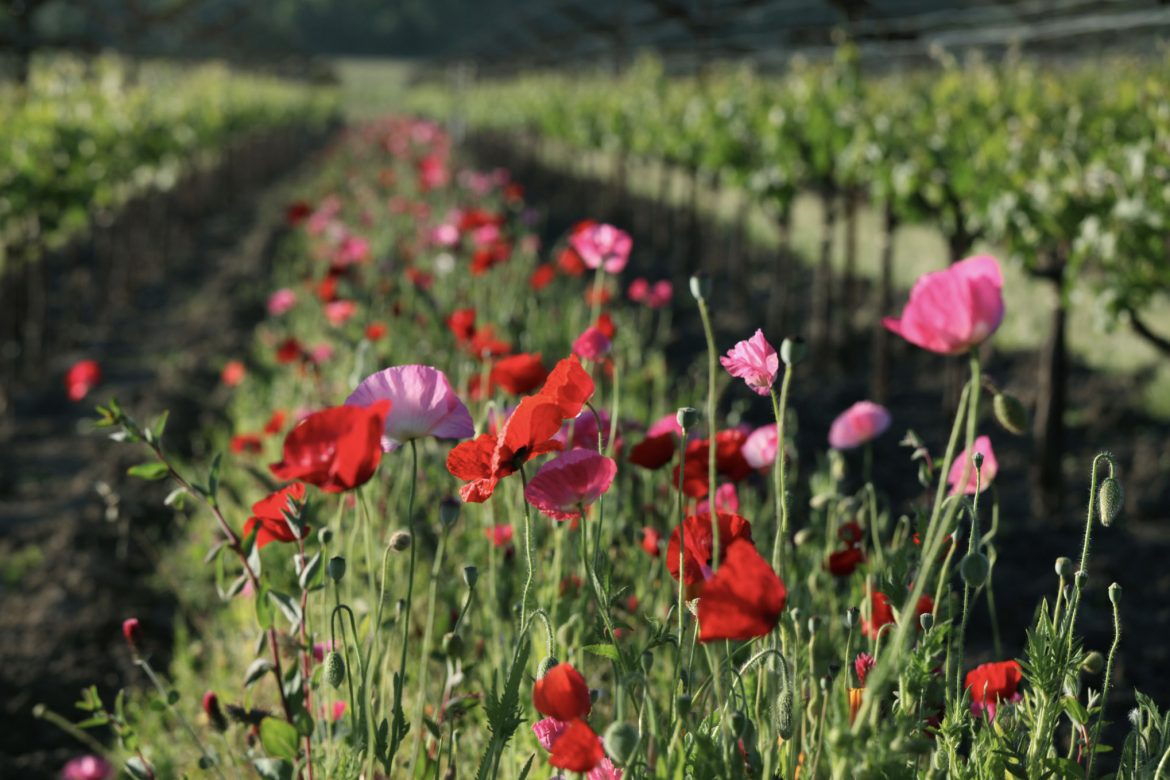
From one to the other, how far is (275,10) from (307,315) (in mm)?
73168

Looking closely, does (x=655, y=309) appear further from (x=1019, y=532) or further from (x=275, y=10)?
(x=275, y=10)

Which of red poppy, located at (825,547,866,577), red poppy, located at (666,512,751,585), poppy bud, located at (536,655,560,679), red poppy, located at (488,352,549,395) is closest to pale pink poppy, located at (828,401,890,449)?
red poppy, located at (825,547,866,577)

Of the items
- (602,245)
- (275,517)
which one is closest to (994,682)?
(275,517)

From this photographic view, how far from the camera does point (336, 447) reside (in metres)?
1.10

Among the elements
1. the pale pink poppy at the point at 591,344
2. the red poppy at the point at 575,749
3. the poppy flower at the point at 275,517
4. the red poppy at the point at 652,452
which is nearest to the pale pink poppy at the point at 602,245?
the pale pink poppy at the point at 591,344

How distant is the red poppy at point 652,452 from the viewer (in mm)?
1502

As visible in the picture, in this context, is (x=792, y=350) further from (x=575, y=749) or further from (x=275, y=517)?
(x=275, y=517)

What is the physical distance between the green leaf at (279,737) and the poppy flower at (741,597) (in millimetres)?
505

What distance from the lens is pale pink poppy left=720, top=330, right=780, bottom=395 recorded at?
4.01 ft

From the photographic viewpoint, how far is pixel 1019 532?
13.2ft

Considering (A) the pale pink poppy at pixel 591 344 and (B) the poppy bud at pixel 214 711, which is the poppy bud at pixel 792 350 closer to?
(A) the pale pink poppy at pixel 591 344

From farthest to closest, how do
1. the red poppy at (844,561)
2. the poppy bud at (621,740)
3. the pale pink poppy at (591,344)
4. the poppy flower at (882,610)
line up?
the pale pink poppy at (591,344) < the red poppy at (844,561) < the poppy flower at (882,610) < the poppy bud at (621,740)

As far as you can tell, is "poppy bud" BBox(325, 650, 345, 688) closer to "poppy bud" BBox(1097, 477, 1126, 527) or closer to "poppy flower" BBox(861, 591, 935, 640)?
"poppy flower" BBox(861, 591, 935, 640)

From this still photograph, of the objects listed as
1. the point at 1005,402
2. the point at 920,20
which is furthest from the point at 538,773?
the point at 920,20
